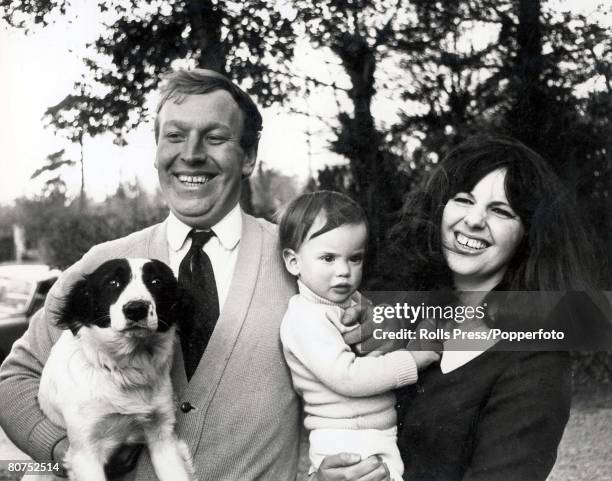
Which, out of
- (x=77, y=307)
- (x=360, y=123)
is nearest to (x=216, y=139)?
(x=360, y=123)

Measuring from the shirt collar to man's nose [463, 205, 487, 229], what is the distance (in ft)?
2.16

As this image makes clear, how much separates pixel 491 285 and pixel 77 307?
1.13 meters

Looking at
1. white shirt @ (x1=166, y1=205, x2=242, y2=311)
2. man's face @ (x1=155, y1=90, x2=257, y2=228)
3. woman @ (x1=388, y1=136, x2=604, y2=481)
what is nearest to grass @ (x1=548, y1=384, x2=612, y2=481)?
woman @ (x1=388, y1=136, x2=604, y2=481)

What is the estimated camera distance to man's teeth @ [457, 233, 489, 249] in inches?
69.9

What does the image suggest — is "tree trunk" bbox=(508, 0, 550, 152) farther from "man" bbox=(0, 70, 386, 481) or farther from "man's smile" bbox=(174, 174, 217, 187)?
"man's smile" bbox=(174, 174, 217, 187)

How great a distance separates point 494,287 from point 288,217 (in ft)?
2.02

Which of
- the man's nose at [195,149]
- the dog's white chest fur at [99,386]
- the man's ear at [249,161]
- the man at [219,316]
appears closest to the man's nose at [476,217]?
the man at [219,316]

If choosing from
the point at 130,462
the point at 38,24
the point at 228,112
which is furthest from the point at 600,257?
the point at 38,24

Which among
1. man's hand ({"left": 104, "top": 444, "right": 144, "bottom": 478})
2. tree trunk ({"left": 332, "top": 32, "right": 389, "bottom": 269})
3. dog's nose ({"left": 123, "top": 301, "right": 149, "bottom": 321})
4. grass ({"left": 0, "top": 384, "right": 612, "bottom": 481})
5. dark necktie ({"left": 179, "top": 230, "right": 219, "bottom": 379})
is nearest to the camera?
dog's nose ({"left": 123, "top": 301, "right": 149, "bottom": 321})

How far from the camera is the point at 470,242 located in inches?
70.6

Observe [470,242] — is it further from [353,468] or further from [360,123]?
[353,468]

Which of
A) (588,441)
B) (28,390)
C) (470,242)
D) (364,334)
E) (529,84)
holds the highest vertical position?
(529,84)

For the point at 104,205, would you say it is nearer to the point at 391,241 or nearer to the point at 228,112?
the point at 228,112

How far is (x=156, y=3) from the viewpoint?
202 centimetres
